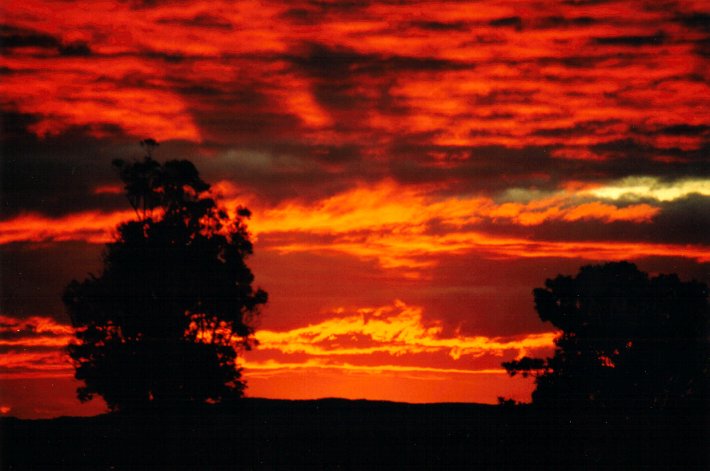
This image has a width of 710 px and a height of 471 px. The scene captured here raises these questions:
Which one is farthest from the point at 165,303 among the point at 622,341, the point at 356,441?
the point at 622,341

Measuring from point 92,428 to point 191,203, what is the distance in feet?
35.9

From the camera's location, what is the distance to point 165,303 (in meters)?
47.1

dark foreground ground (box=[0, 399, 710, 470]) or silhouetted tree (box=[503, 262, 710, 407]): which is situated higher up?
silhouetted tree (box=[503, 262, 710, 407])

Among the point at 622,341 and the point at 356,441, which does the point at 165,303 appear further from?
the point at 622,341

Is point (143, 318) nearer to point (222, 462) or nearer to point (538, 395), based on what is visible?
point (222, 462)

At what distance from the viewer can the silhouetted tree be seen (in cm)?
5356

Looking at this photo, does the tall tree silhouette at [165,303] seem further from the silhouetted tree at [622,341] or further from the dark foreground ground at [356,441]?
the silhouetted tree at [622,341]

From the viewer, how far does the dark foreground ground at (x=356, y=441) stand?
1656 inches

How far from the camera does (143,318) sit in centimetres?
4703

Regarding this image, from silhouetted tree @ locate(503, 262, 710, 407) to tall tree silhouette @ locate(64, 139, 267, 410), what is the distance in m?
15.0

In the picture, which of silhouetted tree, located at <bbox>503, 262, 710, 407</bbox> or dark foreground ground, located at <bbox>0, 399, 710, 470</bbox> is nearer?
dark foreground ground, located at <bbox>0, 399, 710, 470</bbox>

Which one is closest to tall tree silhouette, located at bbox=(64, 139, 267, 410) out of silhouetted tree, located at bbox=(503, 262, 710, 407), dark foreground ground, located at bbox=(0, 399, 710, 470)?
dark foreground ground, located at bbox=(0, 399, 710, 470)

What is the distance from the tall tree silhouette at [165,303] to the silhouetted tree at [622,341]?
15033 millimetres

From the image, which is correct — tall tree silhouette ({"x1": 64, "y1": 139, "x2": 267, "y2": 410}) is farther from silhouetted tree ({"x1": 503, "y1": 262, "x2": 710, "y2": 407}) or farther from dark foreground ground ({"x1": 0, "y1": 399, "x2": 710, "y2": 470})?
silhouetted tree ({"x1": 503, "y1": 262, "x2": 710, "y2": 407})
